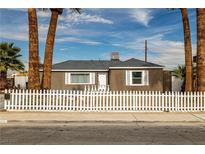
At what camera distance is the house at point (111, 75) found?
90.0 feet

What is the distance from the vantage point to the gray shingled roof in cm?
2825

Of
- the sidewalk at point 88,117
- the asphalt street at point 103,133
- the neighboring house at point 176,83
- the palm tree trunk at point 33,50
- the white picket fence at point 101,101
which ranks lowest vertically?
the asphalt street at point 103,133

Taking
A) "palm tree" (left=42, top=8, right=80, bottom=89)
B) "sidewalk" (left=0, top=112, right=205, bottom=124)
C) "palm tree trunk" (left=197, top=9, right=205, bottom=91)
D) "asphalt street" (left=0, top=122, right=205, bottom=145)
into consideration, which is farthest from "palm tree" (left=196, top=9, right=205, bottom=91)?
"palm tree" (left=42, top=8, right=80, bottom=89)

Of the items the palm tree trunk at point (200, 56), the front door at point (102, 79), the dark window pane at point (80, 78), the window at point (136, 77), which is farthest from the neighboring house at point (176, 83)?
the palm tree trunk at point (200, 56)

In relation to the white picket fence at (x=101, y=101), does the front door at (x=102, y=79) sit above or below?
above

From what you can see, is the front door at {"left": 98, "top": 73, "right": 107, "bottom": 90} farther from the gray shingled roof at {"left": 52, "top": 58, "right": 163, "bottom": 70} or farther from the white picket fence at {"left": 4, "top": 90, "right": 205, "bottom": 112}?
the white picket fence at {"left": 4, "top": 90, "right": 205, "bottom": 112}

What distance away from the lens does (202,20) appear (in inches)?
653

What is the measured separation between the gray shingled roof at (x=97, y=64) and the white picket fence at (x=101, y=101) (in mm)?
11902

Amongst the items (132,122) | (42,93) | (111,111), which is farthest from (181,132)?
(42,93)

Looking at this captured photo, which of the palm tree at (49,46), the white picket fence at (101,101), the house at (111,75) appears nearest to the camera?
the white picket fence at (101,101)

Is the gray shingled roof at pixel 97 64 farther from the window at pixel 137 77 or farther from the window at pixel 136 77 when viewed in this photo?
the window at pixel 136 77

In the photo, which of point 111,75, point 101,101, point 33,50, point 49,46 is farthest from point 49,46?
point 111,75
